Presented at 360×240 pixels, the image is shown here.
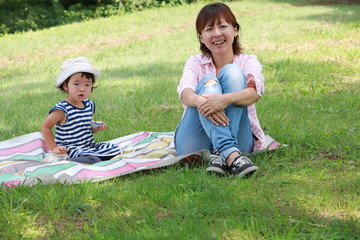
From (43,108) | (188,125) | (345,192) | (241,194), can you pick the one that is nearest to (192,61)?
(188,125)

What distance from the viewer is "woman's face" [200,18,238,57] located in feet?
12.1

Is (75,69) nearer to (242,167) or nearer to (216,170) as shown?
(216,170)

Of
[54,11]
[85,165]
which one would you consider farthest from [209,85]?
[54,11]

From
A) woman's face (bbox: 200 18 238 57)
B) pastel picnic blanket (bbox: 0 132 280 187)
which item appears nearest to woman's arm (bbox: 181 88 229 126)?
pastel picnic blanket (bbox: 0 132 280 187)

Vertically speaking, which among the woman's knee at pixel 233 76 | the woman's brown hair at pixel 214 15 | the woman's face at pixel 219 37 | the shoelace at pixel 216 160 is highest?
the woman's brown hair at pixel 214 15

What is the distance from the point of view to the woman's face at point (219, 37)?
3703 millimetres

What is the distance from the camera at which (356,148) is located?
377 centimetres

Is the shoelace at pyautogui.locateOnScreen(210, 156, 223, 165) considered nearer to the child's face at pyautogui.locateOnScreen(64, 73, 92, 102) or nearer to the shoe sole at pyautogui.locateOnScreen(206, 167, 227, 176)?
the shoe sole at pyautogui.locateOnScreen(206, 167, 227, 176)

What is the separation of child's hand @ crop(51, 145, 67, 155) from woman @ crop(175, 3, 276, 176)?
901 millimetres

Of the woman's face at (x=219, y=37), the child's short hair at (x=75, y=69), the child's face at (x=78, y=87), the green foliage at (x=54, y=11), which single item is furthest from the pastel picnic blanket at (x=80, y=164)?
the green foliage at (x=54, y=11)

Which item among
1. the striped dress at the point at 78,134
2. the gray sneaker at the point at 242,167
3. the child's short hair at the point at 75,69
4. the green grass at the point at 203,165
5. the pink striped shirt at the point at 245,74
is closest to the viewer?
the green grass at the point at 203,165

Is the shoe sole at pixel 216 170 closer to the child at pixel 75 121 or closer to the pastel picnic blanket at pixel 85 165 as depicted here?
the pastel picnic blanket at pixel 85 165

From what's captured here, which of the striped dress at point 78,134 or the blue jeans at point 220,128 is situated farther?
the striped dress at point 78,134

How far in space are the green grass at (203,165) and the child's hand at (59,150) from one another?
30.9 inches
